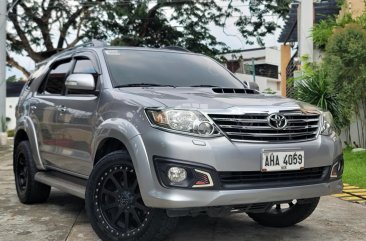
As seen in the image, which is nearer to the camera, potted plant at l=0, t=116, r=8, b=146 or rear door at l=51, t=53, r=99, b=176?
rear door at l=51, t=53, r=99, b=176

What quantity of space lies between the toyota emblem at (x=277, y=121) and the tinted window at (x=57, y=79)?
255cm

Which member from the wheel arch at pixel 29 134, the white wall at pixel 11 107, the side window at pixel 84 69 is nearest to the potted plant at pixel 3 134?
the wheel arch at pixel 29 134

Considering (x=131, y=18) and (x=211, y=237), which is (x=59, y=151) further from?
(x=131, y=18)

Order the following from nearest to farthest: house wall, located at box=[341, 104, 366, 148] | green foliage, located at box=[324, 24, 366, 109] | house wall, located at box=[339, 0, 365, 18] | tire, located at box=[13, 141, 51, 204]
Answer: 1. tire, located at box=[13, 141, 51, 204]
2. green foliage, located at box=[324, 24, 366, 109]
3. house wall, located at box=[341, 104, 366, 148]
4. house wall, located at box=[339, 0, 365, 18]

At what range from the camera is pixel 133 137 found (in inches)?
142

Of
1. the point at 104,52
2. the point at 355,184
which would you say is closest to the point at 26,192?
the point at 104,52

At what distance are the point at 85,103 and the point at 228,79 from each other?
152cm

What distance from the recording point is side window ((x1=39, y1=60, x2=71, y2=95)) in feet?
17.8

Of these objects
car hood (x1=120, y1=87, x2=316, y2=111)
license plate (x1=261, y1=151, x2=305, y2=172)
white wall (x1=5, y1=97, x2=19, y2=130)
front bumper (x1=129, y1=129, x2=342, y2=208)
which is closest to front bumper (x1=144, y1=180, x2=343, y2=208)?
front bumper (x1=129, y1=129, x2=342, y2=208)

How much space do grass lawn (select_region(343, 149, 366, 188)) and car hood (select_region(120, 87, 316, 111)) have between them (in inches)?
152

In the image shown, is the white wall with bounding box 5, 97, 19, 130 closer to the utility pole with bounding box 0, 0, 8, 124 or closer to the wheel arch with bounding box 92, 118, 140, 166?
the utility pole with bounding box 0, 0, 8, 124

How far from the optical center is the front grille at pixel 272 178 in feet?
11.4

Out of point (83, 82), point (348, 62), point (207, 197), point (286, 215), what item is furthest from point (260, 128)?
point (348, 62)

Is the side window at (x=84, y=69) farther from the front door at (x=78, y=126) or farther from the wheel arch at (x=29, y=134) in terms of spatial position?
the wheel arch at (x=29, y=134)
